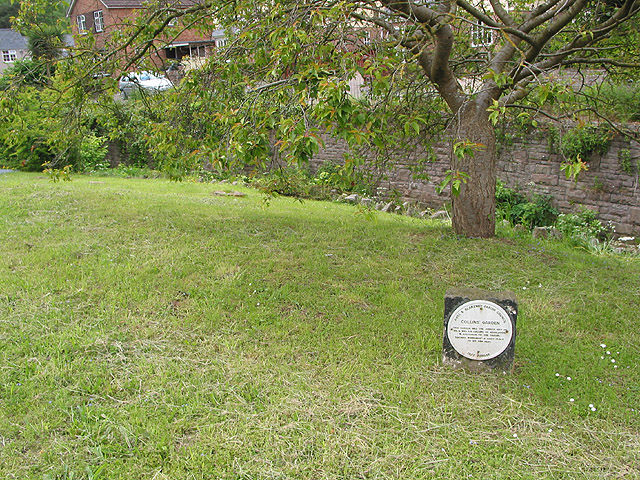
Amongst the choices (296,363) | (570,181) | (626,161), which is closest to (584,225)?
(570,181)

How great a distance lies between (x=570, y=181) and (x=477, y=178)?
4.75 metres

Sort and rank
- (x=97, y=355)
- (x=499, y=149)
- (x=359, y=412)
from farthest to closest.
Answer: (x=499, y=149) < (x=97, y=355) < (x=359, y=412)

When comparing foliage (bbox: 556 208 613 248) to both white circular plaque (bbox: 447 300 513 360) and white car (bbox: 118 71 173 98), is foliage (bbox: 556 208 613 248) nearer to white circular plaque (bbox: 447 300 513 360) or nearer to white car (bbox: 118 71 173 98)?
white circular plaque (bbox: 447 300 513 360)

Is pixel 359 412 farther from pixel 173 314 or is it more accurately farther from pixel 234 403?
pixel 173 314

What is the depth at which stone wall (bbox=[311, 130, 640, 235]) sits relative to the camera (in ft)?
30.5

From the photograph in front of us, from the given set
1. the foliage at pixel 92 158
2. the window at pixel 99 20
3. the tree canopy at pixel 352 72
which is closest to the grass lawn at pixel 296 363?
the tree canopy at pixel 352 72

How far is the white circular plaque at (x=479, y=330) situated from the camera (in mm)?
3488

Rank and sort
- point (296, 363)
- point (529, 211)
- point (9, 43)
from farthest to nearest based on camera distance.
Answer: point (9, 43) < point (529, 211) < point (296, 363)

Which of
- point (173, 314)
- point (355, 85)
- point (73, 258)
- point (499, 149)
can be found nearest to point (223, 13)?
point (73, 258)

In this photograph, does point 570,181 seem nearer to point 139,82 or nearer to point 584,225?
point 584,225

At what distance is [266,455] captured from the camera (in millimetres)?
2857

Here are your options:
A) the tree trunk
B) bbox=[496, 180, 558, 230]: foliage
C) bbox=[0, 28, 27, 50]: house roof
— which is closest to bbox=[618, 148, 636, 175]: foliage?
bbox=[496, 180, 558, 230]: foliage

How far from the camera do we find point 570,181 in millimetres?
10078

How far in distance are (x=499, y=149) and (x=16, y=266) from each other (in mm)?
9377
